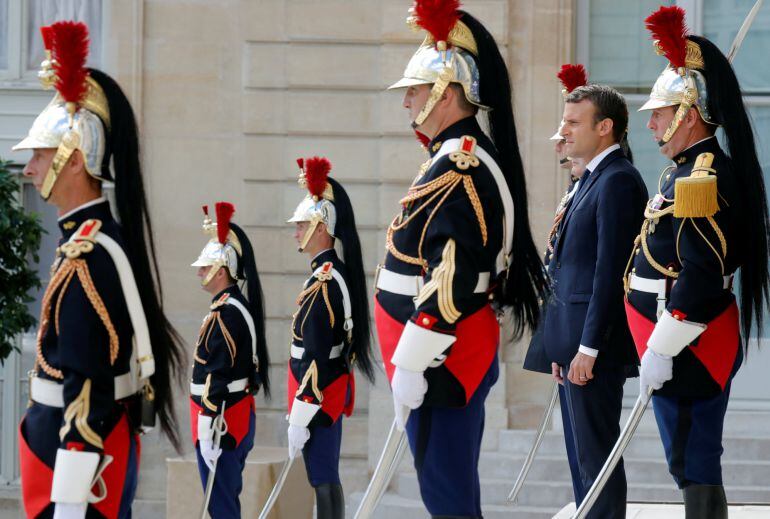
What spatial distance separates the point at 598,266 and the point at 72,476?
2.14 metres

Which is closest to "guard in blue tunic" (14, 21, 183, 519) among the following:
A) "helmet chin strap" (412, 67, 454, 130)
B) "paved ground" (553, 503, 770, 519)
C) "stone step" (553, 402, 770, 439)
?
"helmet chin strap" (412, 67, 454, 130)

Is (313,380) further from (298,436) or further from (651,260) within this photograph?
(651,260)

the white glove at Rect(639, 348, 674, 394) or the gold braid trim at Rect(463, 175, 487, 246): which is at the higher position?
the gold braid trim at Rect(463, 175, 487, 246)

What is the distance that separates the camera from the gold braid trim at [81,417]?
131 inches

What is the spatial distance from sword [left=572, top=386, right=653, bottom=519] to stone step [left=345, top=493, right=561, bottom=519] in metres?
3.14

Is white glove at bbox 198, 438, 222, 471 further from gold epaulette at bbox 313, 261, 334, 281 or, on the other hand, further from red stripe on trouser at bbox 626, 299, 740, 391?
red stripe on trouser at bbox 626, 299, 740, 391

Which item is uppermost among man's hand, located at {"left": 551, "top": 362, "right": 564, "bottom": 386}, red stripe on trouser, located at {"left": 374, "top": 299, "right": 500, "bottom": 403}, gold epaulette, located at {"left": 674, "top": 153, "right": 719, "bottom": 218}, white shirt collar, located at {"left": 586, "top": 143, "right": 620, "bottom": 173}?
white shirt collar, located at {"left": 586, "top": 143, "right": 620, "bottom": 173}

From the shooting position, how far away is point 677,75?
4.61 meters

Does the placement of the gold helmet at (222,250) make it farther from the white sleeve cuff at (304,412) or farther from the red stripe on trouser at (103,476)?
A: the red stripe on trouser at (103,476)

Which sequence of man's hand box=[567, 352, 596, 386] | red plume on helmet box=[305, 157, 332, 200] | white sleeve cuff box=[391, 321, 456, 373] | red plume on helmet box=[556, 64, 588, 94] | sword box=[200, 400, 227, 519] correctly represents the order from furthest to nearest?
red plume on helmet box=[305, 157, 332, 200] < sword box=[200, 400, 227, 519] < red plume on helmet box=[556, 64, 588, 94] < man's hand box=[567, 352, 596, 386] < white sleeve cuff box=[391, 321, 456, 373]

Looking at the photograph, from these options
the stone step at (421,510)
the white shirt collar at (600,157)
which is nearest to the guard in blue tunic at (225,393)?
the stone step at (421,510)

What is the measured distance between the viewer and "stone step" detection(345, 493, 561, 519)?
7613 millimetres

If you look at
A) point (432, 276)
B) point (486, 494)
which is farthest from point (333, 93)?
point (432, 276)

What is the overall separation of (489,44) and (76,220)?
53.1 inches
